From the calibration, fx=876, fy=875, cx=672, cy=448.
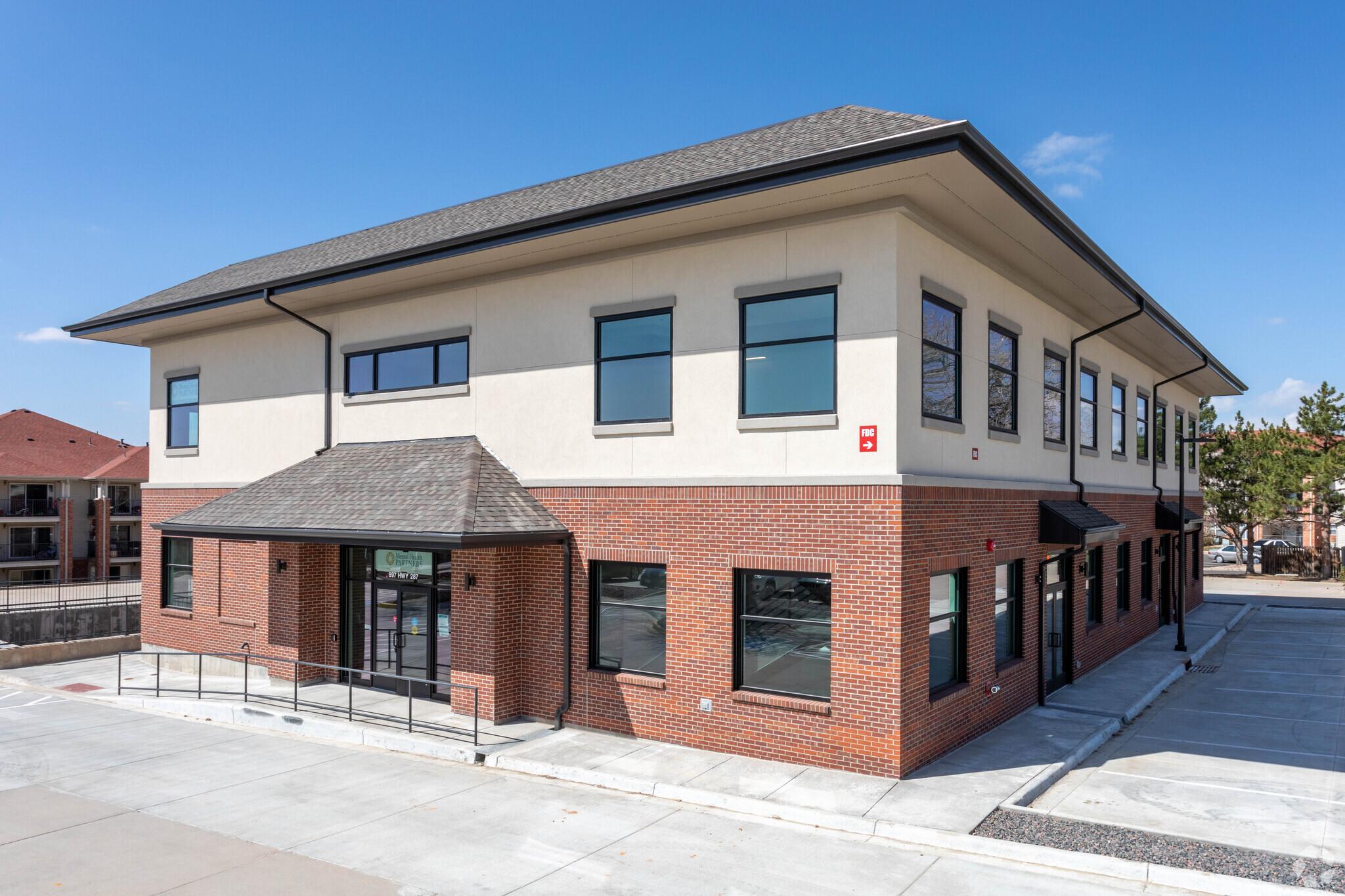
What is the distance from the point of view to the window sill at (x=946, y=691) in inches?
469

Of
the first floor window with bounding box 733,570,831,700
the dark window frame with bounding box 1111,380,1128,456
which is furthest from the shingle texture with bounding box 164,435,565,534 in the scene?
the dark window frame with bounding box 1111,380,1128,456

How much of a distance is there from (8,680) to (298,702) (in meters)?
8.02

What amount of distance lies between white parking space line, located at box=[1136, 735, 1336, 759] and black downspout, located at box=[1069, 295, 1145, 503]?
5.22 m

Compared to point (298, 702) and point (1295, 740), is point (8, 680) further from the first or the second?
point (1295, 740)

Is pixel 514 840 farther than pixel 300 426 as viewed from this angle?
No

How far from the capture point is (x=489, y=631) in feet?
45.2

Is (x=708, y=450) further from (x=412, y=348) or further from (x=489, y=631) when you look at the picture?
(x=412, y=348)

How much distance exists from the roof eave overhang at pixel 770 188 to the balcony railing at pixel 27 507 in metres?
48.4

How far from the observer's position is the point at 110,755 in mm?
12727

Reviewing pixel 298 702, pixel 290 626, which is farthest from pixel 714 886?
pixel 290 626

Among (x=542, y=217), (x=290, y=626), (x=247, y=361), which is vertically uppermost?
(x=542, y=217)

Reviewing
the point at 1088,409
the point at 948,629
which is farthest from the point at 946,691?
the point at 1088,409

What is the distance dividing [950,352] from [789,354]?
2537mm

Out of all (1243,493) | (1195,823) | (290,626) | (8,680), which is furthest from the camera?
(1243,493)
